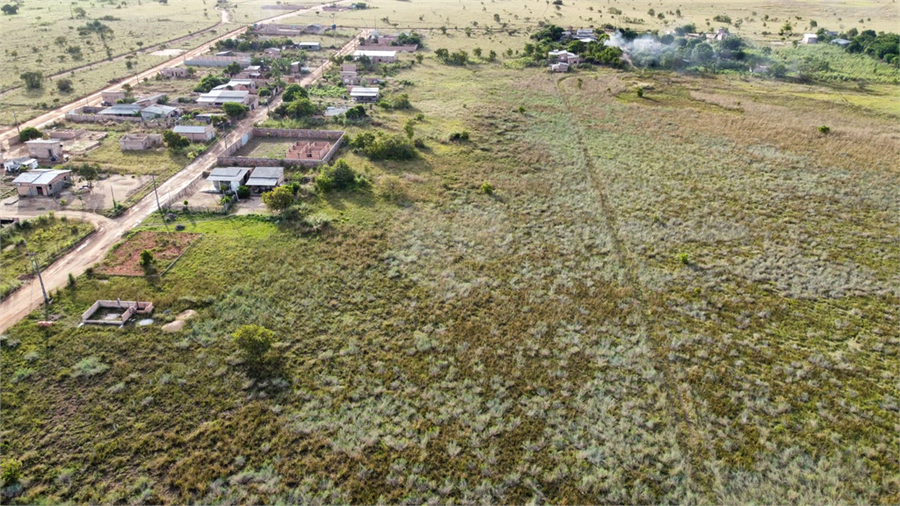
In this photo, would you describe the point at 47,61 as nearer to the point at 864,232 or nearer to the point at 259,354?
the point at 259,354

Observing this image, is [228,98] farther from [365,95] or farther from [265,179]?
[265,179]

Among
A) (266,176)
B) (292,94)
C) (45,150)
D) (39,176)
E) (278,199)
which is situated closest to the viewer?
(278,199)

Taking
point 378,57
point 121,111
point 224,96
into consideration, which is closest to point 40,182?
point 121,111

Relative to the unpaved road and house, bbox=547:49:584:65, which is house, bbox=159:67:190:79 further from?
house, bbox=547:49:584:65

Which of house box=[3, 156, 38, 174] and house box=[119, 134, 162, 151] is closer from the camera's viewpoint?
house box=[3, 156, 38, 174]

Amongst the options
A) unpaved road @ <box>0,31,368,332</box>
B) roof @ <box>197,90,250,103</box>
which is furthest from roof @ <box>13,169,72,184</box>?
roof @ <box>197,90,250,103</box>

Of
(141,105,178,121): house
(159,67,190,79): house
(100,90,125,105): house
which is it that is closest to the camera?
(141,105,178,121): house

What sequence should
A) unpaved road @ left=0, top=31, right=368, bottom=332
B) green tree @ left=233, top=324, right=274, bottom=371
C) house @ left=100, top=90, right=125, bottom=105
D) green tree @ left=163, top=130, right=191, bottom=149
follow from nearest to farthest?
green tree @ left=233, top=324, right=274, bottom=371 < unpaved road @ left=0, top=31, right=368, bottom=332 < green tree @ left=163, top=130, right=191, bottom=149 < house @ left=100, top=90, right=125, bottom=105
